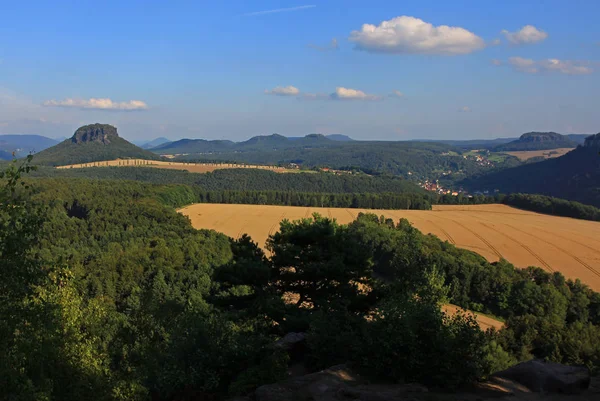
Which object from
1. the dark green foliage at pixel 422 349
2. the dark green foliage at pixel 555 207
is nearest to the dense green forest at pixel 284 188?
the dark green foliage at pixel 555 207

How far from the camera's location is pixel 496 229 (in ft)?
261

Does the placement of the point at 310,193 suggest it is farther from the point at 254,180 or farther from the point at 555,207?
the point at 555,207

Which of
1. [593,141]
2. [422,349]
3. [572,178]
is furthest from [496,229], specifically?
[593,141]

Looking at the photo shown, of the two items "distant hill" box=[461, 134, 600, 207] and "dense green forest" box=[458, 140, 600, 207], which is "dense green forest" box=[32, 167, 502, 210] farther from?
"distant hill" box=[461, 134, 600, 207]

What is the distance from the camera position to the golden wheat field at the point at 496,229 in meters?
60.3

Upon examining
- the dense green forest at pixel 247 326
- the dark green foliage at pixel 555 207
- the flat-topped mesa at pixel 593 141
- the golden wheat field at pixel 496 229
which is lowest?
the golden wheat field at pixel 496 229

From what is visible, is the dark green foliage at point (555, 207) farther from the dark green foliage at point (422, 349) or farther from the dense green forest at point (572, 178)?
the dark green foliage at point (422, 349)

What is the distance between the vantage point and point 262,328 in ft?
60.8

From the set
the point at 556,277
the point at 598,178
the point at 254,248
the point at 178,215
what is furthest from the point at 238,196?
the point at 598,178

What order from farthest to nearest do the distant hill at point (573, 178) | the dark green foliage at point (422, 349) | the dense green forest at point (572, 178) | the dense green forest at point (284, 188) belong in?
the distant hill at point (573, 178), the dense green forest at point (572, 178), the dense green forest at point (284, 188), the dark green foliage at point (422, 349)

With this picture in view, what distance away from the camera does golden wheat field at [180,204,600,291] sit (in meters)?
60.3

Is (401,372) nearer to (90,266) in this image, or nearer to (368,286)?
(368,286)

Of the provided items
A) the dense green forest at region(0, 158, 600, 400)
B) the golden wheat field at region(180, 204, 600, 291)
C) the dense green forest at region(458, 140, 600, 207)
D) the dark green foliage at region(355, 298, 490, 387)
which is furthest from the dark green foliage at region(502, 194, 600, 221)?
the dark green foliage at region(355, 298, 490, 387)

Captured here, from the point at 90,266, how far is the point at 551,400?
44293 mm
